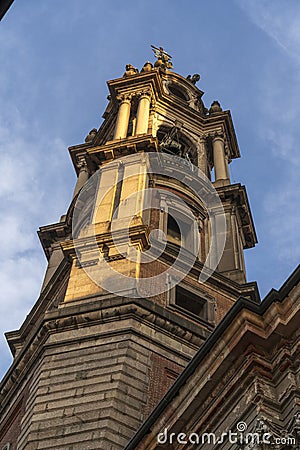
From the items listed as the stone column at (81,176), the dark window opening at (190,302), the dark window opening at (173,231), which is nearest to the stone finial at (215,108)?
the stone column at (81,176)

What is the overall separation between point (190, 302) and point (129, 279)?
3465 mm

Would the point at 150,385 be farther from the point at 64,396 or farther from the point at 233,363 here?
the point at 233,363

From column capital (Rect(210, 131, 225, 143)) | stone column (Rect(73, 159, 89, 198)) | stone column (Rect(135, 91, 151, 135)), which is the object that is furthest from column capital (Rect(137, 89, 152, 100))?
stone column (Rect(73, 159, 89, 198))

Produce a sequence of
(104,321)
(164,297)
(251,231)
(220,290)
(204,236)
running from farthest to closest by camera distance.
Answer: (251,231) < (204,236) < (220,290) < (164,297) < (104,321)

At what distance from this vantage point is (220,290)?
88.1ft

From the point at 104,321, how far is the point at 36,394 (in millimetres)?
2759

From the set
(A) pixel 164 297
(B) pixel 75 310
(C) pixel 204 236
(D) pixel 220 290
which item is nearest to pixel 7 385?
(B) pixel 75 310

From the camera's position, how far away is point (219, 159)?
38.3m

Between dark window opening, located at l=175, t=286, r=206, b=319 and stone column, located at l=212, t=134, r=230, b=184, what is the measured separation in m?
11.0

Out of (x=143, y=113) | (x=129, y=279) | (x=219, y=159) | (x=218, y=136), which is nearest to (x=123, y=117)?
(x=143, y=113)

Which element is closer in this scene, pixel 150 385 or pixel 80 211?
pixel 150 385

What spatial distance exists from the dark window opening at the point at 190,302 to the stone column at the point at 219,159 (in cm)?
1104

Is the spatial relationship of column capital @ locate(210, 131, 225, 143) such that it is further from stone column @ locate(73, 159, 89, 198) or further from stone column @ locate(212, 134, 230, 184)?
stone column @ locate(73, 159, 89, 198)

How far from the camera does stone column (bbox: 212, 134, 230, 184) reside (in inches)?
1453
